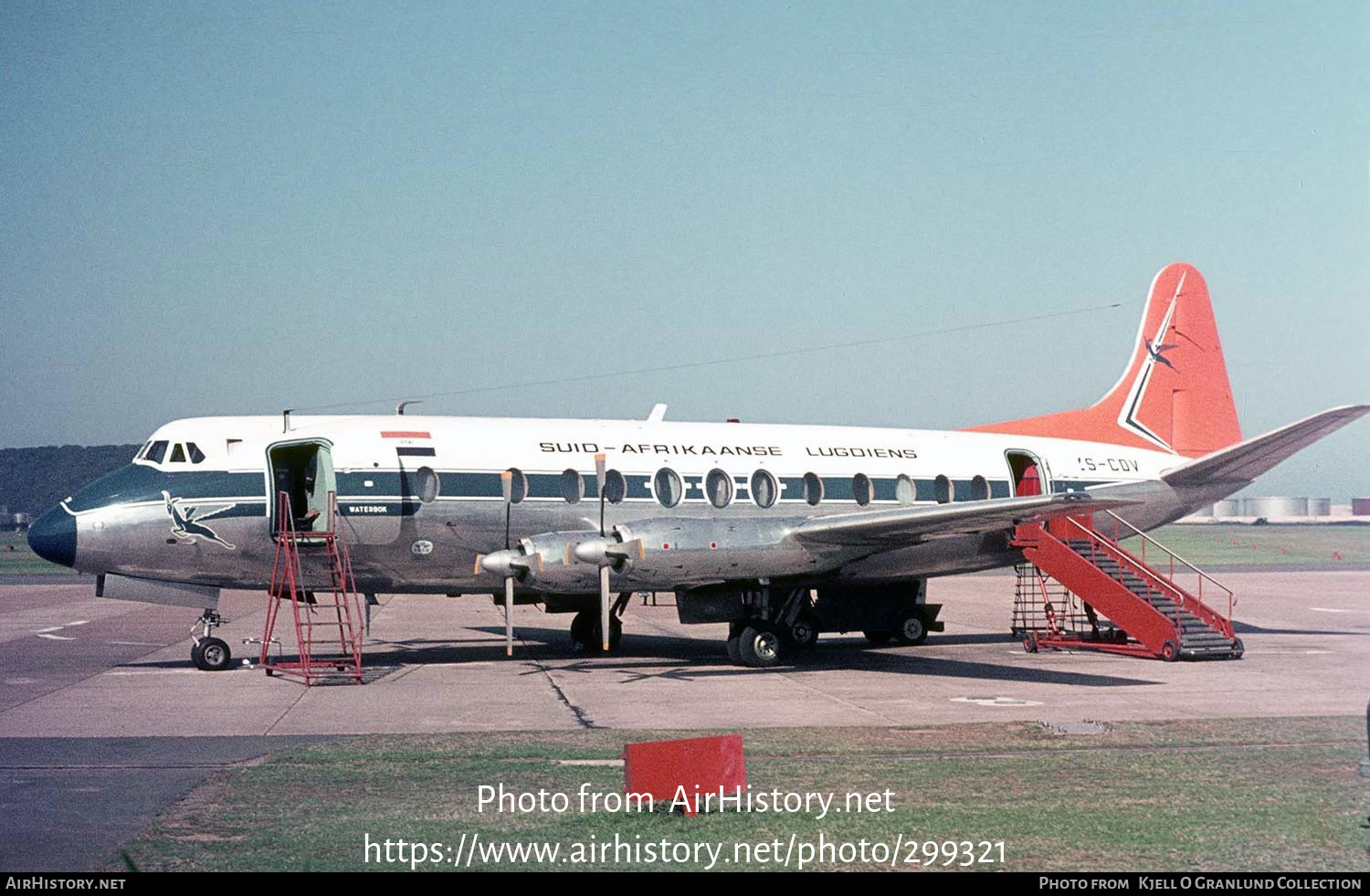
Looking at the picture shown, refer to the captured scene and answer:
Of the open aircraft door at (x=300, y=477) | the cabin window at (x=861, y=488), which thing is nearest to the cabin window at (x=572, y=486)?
the open aircraft door at (x=300, y=477)

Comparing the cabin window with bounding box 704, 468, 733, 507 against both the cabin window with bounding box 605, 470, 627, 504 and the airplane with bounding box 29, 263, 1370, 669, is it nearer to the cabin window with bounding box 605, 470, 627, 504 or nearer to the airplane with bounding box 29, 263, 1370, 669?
the airplane with bounding box 29, 263, 1370, 669

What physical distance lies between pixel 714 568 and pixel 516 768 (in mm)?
7611

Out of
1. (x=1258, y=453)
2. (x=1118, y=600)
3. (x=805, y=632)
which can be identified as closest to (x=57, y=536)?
(x=805, y=632)

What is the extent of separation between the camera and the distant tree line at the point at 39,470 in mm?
160500

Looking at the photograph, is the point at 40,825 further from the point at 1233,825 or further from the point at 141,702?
the point at 1233,825

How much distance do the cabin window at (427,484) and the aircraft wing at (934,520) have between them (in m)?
5.56

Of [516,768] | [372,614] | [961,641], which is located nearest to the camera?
[516,768]

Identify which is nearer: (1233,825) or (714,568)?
(1233,825)

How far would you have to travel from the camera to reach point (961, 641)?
86.1ft

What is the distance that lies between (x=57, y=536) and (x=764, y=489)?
11.0 metres

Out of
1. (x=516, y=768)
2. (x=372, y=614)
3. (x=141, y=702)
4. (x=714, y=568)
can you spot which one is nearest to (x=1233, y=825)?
(x=516, y=768)

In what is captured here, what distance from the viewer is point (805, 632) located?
77.3 ft

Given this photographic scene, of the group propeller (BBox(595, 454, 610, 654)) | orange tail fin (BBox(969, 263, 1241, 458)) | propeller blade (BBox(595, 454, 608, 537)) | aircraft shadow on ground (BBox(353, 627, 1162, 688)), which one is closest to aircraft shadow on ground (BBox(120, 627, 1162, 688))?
aircraft shadow on ground (BBox(353, 627, 1162, 688))

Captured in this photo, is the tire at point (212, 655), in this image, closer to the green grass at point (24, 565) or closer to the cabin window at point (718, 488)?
the cabin window at point (718, 488)
